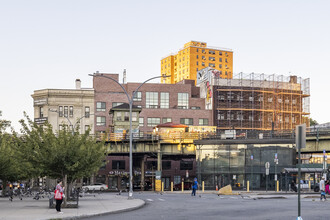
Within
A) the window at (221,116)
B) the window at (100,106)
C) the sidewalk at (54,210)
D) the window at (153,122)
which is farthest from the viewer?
the window at (221,116)

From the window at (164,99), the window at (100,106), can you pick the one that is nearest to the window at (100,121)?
the window at (100,106)

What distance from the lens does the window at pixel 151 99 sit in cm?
11081

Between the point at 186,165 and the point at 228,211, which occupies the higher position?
the point at 228,211

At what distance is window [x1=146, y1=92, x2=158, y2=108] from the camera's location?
111 meters

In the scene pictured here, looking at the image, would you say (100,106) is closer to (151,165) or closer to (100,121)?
(100,121)

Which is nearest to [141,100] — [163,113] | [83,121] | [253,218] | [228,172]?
[163,113]

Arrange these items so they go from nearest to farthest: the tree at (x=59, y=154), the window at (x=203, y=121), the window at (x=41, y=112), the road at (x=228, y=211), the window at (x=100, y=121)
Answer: the road at (x=228, y=211)
the tree at (x=59, y=154)
the window at (x=41, y=112)
the window at (x=100, y=121)
the window at (x=203, y=121)

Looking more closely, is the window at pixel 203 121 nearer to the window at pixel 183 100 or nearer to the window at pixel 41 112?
the window at pixel 183 100

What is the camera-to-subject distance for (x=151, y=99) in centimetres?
11125

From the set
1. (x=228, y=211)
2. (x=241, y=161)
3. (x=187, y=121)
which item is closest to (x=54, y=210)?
(x=228, y=211)

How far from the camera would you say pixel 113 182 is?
98750 millimetres

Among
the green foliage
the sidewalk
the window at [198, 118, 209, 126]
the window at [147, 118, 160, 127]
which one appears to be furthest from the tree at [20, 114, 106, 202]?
the window at [198, 118, 209, 126]

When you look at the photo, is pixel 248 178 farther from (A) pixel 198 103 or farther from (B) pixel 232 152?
(A) pixel 198 103

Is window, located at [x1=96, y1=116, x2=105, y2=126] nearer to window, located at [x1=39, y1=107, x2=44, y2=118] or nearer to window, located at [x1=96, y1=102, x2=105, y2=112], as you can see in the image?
window, located at [x1=96, y1=102, x2=105, y2=112]
